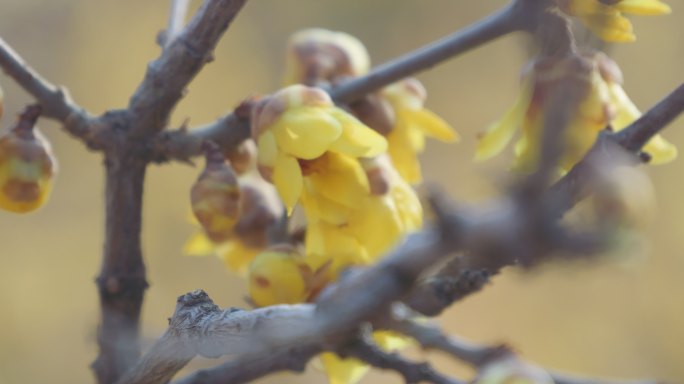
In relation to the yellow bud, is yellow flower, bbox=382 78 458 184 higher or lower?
higher

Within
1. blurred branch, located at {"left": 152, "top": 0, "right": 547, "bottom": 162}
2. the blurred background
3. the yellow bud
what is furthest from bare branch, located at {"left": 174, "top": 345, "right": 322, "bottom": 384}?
the blurred background

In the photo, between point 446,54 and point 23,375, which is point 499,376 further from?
point 23,375

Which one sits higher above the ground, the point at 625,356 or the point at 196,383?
the point at 625,356

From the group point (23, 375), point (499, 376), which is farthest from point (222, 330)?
point (23, 375)

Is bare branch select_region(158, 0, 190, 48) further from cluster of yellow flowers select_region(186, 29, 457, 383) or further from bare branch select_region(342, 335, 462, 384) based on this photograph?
bare branch select_region(342, 335, 462, 384)

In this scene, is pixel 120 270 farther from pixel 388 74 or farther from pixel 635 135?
pixel 635 135

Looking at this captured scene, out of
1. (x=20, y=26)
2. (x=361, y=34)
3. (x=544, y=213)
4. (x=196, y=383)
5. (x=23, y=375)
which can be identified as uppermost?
(x=361, y=34)

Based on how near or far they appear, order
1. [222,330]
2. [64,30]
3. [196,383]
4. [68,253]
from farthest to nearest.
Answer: [64,30] < [68,253] < [196,383] < [222,330]

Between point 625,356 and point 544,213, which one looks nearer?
point 544,213

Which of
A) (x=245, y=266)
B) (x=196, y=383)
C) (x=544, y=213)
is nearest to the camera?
(x=544, y=213)
